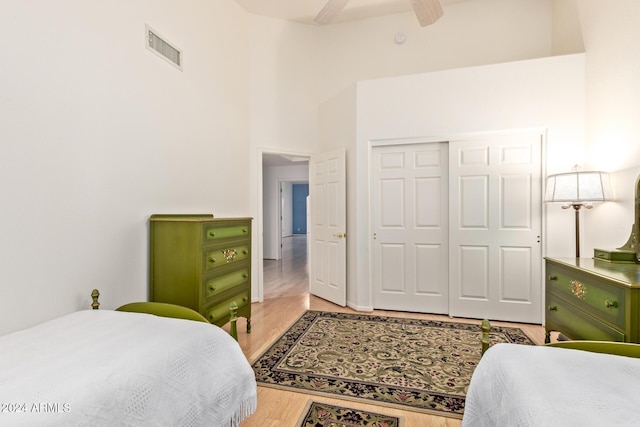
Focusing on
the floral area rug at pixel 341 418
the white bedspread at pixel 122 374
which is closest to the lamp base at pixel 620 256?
the floral area rug at pixel 341 418

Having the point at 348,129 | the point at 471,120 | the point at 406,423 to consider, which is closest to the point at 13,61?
the point at 406,423

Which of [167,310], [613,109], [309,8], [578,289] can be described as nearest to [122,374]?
[167,310]

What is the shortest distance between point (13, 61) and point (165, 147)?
3.87ft

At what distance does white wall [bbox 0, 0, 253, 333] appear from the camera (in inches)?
65.1

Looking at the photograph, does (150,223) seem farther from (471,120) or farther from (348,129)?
(471,120)

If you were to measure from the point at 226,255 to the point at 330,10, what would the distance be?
235 centimetres

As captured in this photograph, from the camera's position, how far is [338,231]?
13.6 ft

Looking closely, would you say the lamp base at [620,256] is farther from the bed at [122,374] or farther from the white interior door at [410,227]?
the bed at [122,374]

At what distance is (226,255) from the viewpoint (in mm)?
2713

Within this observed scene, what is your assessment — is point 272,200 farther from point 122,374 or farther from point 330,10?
point 122,374

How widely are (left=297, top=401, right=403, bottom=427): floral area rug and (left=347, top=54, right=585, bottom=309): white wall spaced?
202 cm

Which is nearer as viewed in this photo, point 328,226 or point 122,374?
point 122,374

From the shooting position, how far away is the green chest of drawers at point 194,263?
2.38 meters

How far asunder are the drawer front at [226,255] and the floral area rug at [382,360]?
855 millimetres
